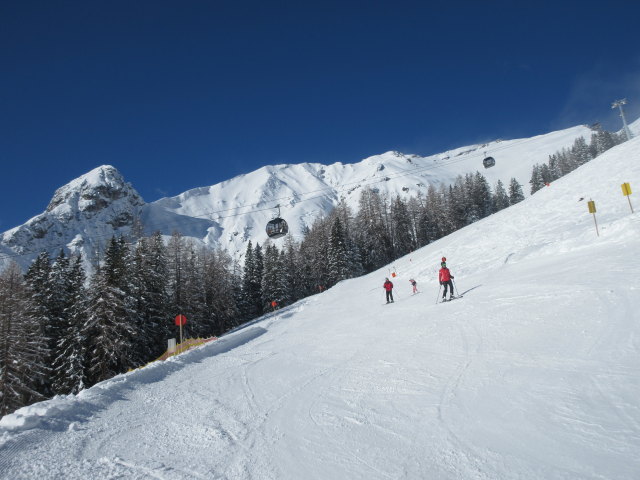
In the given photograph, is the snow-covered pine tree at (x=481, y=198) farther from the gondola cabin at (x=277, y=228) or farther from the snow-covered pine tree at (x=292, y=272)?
the gondola cabin at (x=277, y=228)

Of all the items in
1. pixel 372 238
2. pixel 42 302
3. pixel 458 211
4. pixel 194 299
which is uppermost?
pixel 458 211

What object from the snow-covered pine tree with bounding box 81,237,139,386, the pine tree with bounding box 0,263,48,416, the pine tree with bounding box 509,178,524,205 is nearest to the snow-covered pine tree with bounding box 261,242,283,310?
the snow-covered pine tree with bounding box 81,237,139,386

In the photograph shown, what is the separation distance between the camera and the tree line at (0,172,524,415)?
24.6 meters

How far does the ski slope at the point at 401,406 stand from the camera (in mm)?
4582

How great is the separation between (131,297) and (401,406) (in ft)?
97.4

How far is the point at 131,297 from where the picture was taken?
30391 mm

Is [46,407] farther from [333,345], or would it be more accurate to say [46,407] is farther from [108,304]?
[108,304]

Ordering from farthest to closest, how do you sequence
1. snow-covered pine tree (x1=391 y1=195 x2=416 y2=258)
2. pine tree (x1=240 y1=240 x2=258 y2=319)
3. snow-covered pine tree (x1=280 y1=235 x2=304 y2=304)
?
snow-covered pine tree (x1=391 y1=195 x2=416 y2=258) → snow-covered pine tree (x1=280 y1=235 x2=304 y2=304) → pine tree (x1=240 y1=240 x2=258 y2=319)

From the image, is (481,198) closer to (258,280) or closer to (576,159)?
(576,159)

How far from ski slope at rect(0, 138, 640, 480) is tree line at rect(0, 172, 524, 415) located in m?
18.1

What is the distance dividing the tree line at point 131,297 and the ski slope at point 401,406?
18054mm

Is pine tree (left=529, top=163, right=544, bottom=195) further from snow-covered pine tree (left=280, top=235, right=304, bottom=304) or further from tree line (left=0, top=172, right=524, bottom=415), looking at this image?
snow-covered pine tree (left=280, top=235, right=304, bottom=304)

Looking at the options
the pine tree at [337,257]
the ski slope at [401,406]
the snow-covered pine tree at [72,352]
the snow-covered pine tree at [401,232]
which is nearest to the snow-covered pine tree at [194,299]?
the snow-covered pine tree at [72,352]

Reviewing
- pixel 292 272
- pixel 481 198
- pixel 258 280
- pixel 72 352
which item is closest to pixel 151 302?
pixel 72 352
